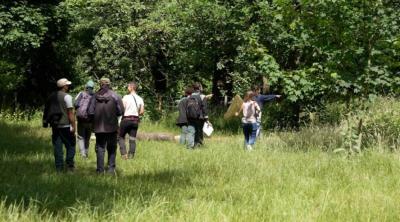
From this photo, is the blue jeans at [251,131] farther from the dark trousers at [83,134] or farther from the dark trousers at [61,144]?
the dark trousers at [61,144]

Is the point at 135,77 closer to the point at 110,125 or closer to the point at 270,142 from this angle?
the point at 270,142

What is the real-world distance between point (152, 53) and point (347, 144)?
16.3m

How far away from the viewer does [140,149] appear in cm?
1364

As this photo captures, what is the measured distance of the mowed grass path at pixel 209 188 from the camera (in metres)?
5.71

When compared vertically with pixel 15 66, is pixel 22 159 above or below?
below

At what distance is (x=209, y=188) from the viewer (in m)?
7.59

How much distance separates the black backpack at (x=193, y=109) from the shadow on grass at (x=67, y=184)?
426 cm

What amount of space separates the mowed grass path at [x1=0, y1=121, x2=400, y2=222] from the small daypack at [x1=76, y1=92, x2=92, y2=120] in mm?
1102

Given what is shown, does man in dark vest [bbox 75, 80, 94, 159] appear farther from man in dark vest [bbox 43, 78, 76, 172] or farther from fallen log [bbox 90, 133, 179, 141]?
fallen log [bbox 90, 133, 179, 141]

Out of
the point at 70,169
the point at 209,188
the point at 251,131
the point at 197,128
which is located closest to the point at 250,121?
the point at 251,131

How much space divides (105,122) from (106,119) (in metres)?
0.06

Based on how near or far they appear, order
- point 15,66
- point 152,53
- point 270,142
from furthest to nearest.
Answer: point 152,53 → point 15,66 → point 270,142

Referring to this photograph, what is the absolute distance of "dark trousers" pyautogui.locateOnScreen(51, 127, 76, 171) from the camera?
968 cm

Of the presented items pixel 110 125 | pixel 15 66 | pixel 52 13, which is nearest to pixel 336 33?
pixel 110 125
